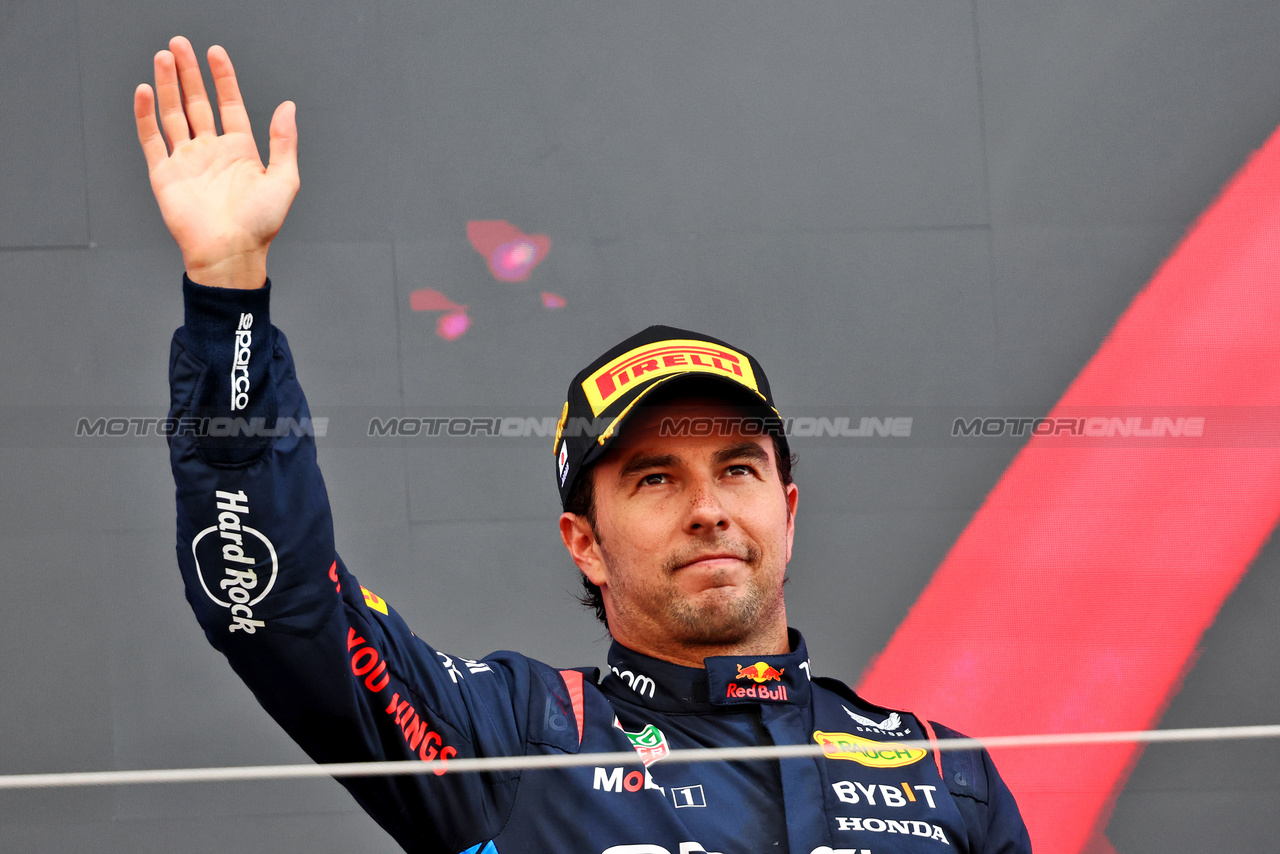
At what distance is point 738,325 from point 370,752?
0.83 metres

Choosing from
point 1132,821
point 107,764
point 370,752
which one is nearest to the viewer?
point 370,752

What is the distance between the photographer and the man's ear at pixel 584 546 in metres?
1.03

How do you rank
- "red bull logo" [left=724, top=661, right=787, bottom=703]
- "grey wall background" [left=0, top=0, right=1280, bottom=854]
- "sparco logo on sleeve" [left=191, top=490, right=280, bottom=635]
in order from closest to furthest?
1. "sparco logo on sleeve" [left=191, top=490, right=280, bottom=635]
2. "red bull logo" [left=724, top=661, right=787, bottom=703]
3. "grey wall background" [left=0, top=0, right=1280, bottom=854]

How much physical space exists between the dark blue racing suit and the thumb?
11 centimetres

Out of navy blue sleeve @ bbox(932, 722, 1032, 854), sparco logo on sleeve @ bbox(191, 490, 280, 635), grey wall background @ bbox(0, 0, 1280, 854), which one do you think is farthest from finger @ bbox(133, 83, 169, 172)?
navy blue sleeve @ bbox(932, 722, 1032, 854)

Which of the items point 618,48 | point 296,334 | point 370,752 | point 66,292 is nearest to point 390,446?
point 296,334

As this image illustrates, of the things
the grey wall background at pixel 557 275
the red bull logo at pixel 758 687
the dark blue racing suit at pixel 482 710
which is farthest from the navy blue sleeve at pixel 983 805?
the grey wall background at pixel 557 275

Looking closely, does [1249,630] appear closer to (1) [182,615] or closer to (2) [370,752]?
(2) [370,752]

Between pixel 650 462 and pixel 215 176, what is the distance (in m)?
0.42

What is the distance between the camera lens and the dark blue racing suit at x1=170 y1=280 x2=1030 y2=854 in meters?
0.67

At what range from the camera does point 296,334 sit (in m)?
1.40

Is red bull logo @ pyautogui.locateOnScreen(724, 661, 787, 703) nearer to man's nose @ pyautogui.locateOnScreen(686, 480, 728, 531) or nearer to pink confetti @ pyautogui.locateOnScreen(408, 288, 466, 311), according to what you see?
man's nose @ pyautogui.locateOnScreen(686, 480, 728, 531)

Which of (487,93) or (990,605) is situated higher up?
(487,93)

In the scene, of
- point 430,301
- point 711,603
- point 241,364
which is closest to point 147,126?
point 241,364
